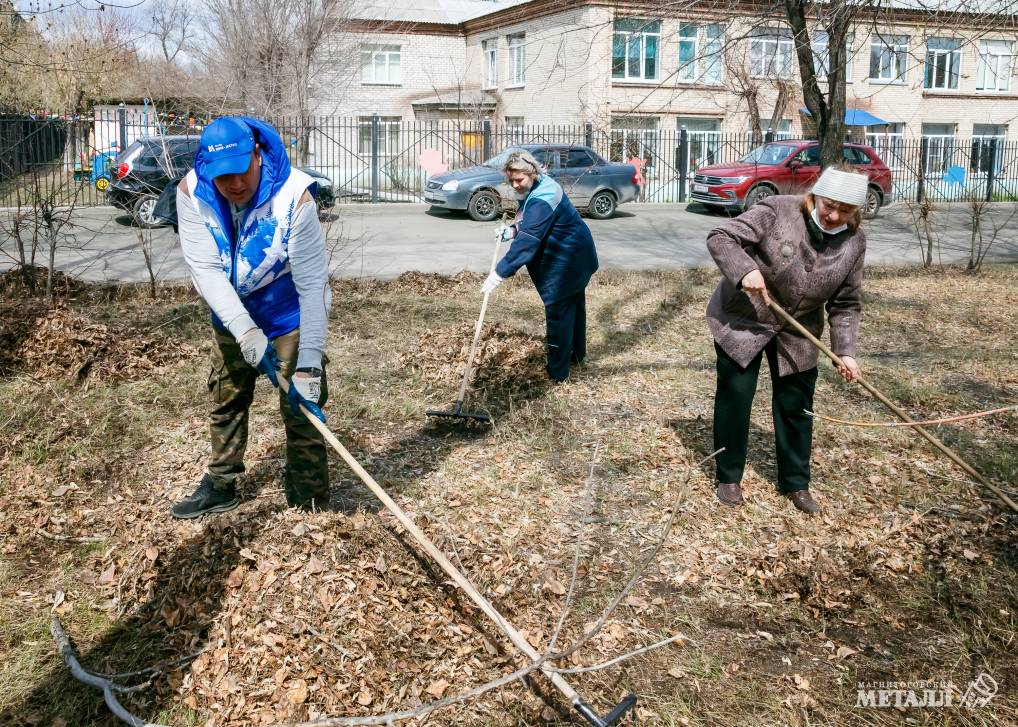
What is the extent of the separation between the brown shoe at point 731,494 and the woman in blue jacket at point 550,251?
2080mm

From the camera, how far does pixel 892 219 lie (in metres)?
19.8

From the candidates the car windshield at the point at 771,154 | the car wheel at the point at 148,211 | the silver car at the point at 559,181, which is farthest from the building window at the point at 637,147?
the car wheel at the point at 148,211

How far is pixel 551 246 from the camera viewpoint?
6.09 m

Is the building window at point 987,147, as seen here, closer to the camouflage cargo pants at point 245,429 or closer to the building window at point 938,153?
the building window at point 938,153

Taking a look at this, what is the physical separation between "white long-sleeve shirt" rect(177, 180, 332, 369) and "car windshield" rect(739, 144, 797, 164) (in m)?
17.5

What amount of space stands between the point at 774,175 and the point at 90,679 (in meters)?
18.5

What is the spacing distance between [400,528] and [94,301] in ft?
19.0

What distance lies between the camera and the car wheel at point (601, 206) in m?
18.9

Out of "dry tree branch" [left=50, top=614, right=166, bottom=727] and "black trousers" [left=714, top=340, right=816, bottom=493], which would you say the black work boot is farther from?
"black trousers" [left=714, top=340, right=816, bottom=493]

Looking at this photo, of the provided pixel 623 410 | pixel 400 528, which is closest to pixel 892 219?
pixel 623 410

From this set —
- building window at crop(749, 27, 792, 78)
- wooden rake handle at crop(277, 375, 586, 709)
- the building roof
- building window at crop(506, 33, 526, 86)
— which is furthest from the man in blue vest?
the building roof

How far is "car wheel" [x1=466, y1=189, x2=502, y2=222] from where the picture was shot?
17.5 meters

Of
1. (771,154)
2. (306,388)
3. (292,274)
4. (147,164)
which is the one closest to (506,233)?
(292,274)

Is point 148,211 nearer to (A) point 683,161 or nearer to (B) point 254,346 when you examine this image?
(B) point 254,346
